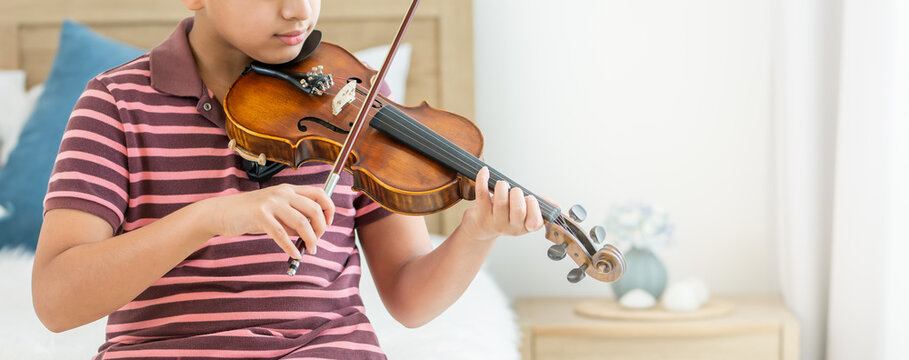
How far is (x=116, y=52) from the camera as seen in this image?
1964mm

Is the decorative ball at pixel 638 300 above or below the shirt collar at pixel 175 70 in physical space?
below

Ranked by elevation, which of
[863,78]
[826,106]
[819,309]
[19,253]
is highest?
[863,78]

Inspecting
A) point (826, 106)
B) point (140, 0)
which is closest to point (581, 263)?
point (826, 106)

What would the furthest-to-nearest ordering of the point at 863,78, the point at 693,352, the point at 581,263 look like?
1. the point at 693,352
2. the point at 863,78
3. the point at 581,263

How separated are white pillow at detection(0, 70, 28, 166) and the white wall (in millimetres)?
1104

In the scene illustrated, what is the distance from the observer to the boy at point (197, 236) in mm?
814

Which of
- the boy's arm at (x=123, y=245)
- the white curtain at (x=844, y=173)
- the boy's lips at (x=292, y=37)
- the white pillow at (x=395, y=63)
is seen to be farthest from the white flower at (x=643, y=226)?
the boy's arm at (x=123, y=245)

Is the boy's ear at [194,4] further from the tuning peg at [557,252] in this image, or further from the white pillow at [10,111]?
the white pillow at [10,111]

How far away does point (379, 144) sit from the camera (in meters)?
0.93

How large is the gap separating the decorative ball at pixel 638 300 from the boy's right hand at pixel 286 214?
1287 mm

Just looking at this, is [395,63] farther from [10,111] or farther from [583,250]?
[583,250]

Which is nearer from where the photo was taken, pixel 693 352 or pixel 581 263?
pixel 581 263

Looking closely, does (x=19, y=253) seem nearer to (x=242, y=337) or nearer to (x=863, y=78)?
(x=242, y=337)

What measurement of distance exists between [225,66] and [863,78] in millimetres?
1267
